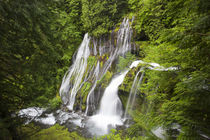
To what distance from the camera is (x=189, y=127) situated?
124cm

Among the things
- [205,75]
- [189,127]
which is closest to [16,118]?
[189,127]

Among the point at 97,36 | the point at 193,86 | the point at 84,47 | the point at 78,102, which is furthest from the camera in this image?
the point at 84,47

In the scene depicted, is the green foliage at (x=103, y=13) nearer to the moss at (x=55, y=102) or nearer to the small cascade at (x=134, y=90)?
the small cascade at (x=134, y=90)

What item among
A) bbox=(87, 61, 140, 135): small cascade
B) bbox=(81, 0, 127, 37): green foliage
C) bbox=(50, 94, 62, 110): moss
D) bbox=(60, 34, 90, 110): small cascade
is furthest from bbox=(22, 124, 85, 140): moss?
bbox=(81, 0, 127, 37): green foliage

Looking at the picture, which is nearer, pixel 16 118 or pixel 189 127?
pixel 189 127

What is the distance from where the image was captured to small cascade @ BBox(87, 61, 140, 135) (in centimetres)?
604

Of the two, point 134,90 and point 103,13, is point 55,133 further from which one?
point 103,13

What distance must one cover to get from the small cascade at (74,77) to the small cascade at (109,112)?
2.49 m

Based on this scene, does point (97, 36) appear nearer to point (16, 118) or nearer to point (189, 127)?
point (16, 118)

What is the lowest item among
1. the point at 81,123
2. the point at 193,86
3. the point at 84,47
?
the point at 81,123

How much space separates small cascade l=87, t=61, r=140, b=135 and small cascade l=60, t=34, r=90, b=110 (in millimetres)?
2489

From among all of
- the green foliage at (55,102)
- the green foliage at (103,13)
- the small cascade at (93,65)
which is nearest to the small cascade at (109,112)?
the small cascade at (93,65)

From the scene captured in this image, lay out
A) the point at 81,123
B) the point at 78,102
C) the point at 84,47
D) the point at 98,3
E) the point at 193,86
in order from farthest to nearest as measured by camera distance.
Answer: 1. the point at 84,47
2. the point at 98,3
3. the point at 78,102
4. the point at 81,123
5. the point at 193,86

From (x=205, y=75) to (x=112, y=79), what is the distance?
20.1ft
